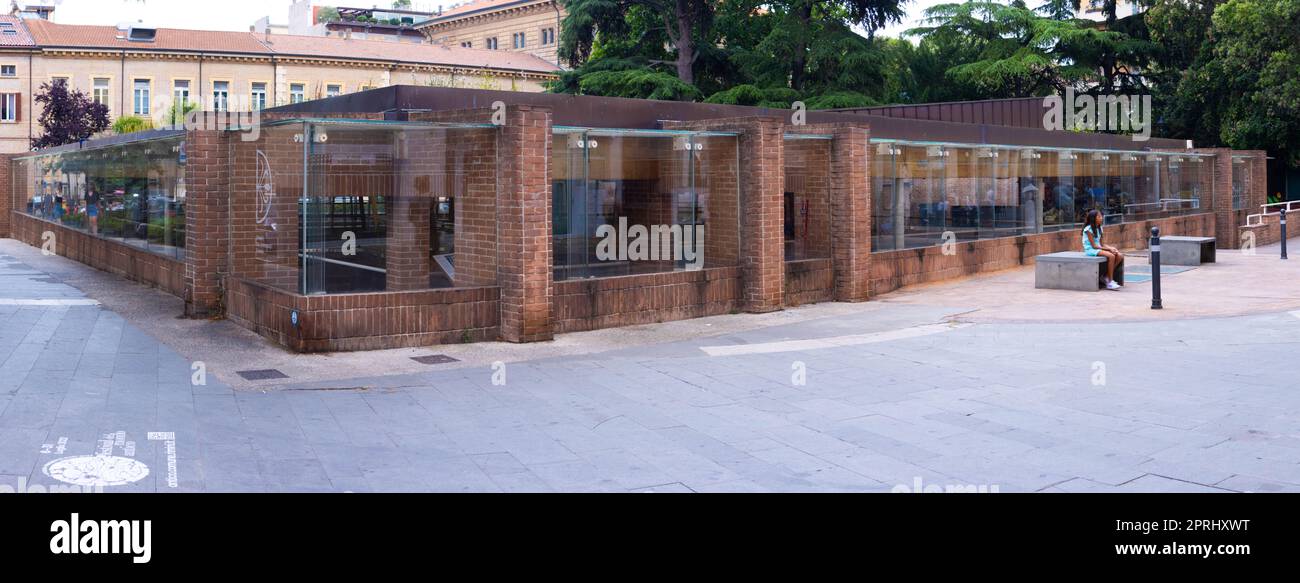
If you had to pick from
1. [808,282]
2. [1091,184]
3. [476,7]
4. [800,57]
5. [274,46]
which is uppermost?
[476,7]

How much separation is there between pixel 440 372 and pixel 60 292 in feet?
35.0

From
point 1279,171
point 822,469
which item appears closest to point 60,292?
point 822,469

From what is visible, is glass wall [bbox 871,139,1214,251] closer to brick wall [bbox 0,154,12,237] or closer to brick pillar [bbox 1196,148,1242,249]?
brick pillar [bbox 1196,148,1242,249]

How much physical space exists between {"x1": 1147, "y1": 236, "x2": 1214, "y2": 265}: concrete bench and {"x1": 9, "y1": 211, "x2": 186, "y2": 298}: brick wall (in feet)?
61.9

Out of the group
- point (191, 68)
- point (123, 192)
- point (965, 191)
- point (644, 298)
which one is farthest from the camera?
point (191, 68)

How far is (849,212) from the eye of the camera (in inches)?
723

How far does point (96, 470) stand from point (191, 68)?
73.9m

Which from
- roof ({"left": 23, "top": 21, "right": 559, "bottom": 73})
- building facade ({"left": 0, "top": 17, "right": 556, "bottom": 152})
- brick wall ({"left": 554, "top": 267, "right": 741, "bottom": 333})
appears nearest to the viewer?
brick wall ({"left": 554, "top": 267, "right": 741, "bottom": 333})

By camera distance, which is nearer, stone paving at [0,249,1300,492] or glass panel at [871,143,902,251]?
stone paving at [0,249,1300,492]

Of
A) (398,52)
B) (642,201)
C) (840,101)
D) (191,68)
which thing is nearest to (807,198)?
(642,201)

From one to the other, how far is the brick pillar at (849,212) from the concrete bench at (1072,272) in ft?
11.1

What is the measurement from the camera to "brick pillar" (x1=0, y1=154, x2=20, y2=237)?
3859 cm

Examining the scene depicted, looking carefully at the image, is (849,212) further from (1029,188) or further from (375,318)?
(1029,188)

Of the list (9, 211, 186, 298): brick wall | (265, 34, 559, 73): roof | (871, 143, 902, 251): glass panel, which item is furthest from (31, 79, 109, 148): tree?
(871, 143, 902, 251): glass panel
